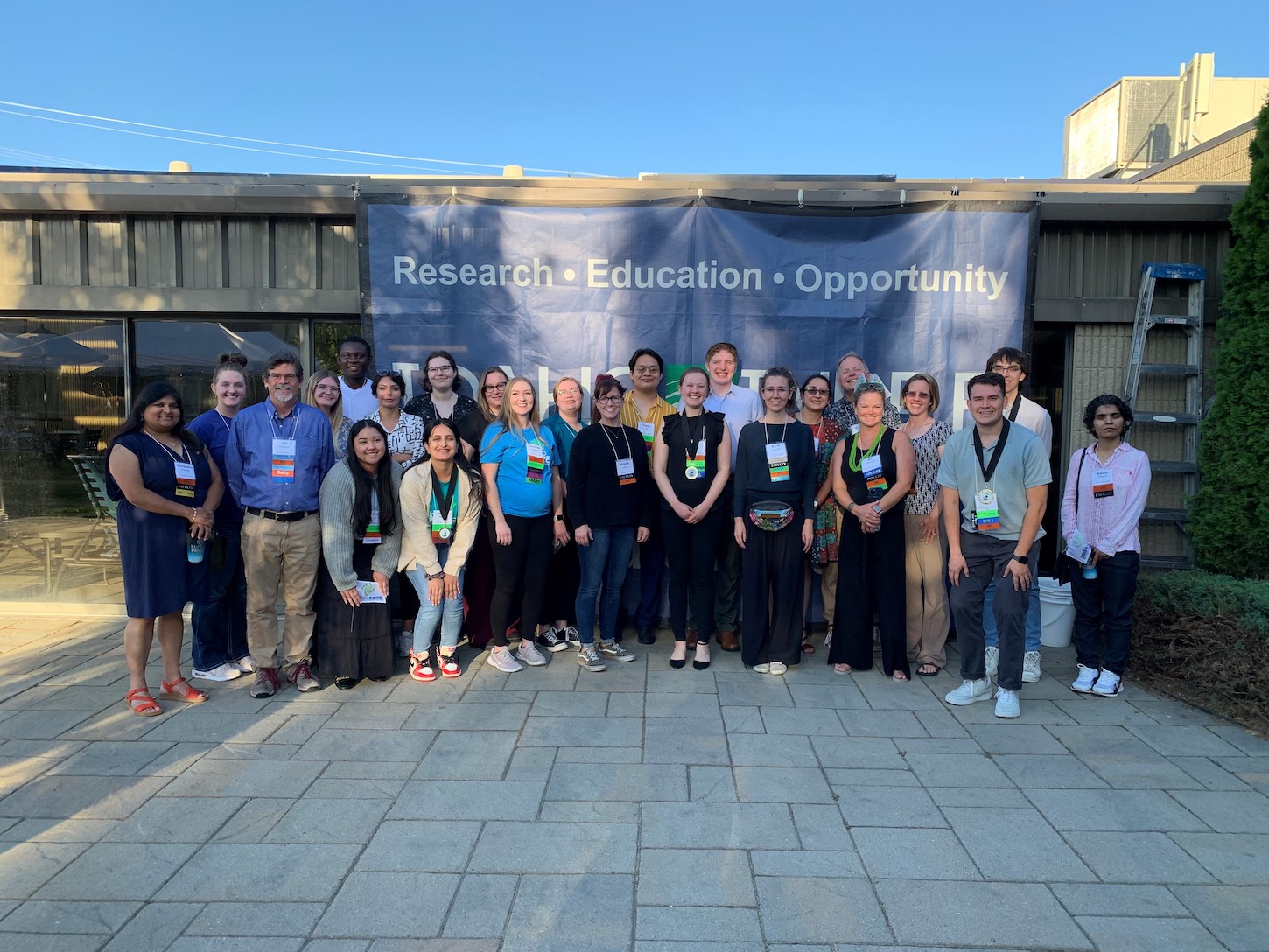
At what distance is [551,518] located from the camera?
4.96m

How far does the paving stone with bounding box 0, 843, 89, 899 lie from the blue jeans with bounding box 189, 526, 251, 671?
1809 millimetres

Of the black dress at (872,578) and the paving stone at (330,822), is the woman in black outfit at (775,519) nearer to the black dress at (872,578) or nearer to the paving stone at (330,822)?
the black dress at (872,578)

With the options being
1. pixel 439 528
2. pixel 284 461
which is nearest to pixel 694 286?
pixel 439 528

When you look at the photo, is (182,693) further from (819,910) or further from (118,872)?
(819,910)

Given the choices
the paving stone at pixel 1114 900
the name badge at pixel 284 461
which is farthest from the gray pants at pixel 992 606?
the name badge at pixel 284 461

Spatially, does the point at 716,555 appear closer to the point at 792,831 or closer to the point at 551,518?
the point at 551,518

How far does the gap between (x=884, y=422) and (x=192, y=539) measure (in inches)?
164

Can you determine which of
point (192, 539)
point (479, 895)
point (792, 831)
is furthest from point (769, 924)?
point (192, 539)

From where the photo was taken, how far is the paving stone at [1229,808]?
10.2 feet

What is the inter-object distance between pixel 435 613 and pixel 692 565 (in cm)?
164

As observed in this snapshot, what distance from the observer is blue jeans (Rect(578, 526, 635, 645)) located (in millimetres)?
4969

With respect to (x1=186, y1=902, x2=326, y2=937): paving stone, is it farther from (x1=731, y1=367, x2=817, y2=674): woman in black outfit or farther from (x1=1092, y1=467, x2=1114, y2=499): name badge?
(x1=1092, y1=467, x2=1114, y2=499): name badge

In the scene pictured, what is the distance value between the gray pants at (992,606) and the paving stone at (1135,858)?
4.38 feet

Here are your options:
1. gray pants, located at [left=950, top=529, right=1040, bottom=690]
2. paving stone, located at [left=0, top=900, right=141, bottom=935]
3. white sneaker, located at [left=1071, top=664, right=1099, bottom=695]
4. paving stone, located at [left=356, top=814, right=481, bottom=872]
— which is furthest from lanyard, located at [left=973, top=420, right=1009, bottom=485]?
paving stone, located at [left=0, top=900, right=141, bottom=935]
